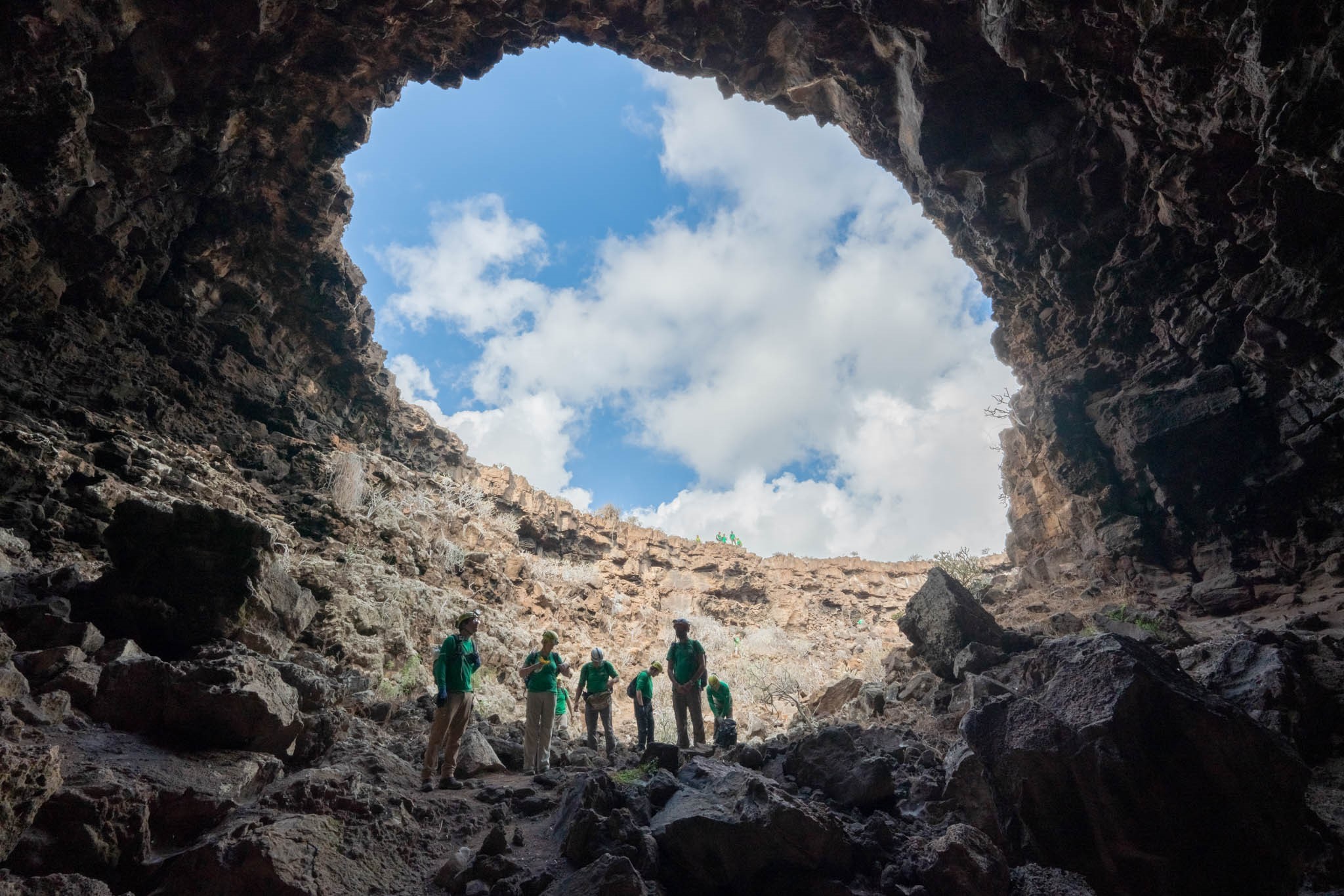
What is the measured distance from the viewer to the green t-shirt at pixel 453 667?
18.5ft

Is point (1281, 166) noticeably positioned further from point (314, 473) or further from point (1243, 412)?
point (314, 473)

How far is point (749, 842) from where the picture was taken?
3322 mm

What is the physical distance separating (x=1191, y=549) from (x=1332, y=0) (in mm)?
8741

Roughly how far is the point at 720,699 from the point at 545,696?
13.8 feet

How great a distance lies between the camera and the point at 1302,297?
24.1ft

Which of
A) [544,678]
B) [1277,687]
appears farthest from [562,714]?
[1277,687]

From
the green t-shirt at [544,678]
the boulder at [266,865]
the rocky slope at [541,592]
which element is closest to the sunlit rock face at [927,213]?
the rocky slope at [541,592]

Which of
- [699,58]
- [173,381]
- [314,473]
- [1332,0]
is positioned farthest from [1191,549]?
[173,381]

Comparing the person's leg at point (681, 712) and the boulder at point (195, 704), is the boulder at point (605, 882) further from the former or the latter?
the person's leg at point (681, 712)

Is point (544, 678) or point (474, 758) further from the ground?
point (544, 678)

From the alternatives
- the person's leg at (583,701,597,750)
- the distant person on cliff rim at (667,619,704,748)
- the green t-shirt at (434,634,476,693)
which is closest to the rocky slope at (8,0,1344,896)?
the green t-shirt at (434,634,476,693)

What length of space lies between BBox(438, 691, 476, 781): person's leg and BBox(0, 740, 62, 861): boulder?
329cm

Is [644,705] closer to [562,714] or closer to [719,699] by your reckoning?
[719,699]

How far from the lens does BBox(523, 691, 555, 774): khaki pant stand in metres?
6.88
